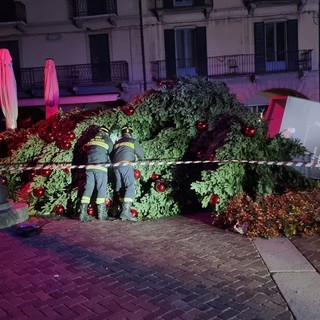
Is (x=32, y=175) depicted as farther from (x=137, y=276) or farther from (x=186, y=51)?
(x=186, y=51)

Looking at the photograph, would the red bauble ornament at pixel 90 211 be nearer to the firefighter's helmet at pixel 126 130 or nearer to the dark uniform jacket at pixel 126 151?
the dark uniform jacket at pixel 126 151

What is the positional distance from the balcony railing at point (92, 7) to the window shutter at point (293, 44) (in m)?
9.32

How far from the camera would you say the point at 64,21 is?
2341cm

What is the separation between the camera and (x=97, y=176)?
6898mm

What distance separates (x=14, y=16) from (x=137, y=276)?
22.5 metres

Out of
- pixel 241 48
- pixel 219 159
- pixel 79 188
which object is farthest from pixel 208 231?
pixel 241 48

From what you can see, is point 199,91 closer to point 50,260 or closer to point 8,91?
point 50,260

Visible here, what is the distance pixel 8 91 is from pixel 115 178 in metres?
5.39

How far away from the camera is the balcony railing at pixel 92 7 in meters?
23.1

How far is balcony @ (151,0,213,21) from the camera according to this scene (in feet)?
72.4

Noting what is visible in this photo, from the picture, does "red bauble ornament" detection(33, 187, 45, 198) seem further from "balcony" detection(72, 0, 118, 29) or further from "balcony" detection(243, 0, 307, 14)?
"balcony" detection(243, 0, 307, 14)

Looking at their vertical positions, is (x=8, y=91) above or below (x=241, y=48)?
below

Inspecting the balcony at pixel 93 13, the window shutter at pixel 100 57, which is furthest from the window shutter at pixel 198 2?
the window shutter at pixel 100 57

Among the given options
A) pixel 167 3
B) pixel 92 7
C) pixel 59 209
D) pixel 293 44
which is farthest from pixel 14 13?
pixel 59 209
